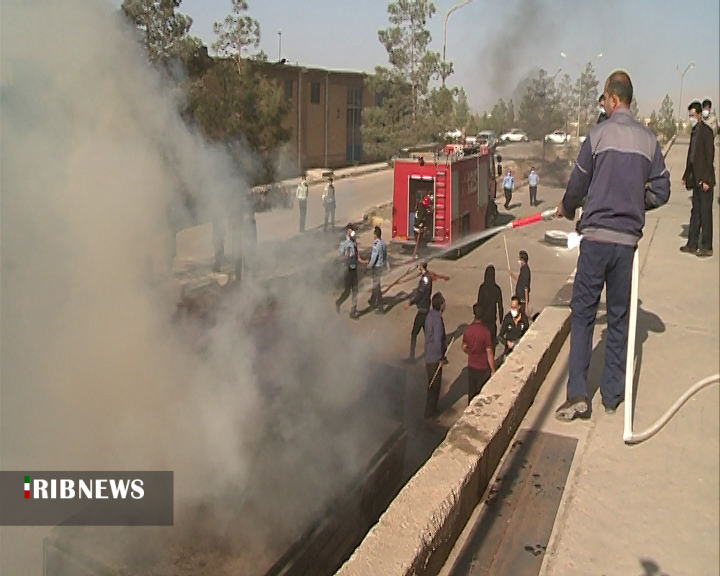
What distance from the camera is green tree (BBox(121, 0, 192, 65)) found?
632 centimetres

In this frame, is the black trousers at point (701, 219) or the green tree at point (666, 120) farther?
the green tree at point (666, 120)

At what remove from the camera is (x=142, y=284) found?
15.0 ft

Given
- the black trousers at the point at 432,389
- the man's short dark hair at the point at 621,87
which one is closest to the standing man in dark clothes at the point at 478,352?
the black trousers at the point at 432,389

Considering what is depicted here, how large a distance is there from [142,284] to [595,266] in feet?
9.53

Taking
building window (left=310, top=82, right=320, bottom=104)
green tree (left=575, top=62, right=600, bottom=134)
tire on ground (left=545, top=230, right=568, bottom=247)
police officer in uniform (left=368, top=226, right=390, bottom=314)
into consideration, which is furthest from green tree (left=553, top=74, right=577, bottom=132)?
police officer in uniform (left=368, top=226, right=390, bottom=314)

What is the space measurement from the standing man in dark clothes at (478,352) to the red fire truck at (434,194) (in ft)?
25.9

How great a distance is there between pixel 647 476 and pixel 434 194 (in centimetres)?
1192

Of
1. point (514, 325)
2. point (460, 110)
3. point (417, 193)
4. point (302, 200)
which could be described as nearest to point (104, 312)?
point (514, 325)

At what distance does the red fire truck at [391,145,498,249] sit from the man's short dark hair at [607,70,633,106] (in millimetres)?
11035

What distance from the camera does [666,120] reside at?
52188mm

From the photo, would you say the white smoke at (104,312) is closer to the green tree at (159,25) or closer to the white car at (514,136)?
the green tree at (159,25)

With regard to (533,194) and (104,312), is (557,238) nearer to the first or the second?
(533,194)

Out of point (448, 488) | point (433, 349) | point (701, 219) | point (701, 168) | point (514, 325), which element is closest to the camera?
point (448, 488)

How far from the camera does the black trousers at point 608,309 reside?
3.37 metres
